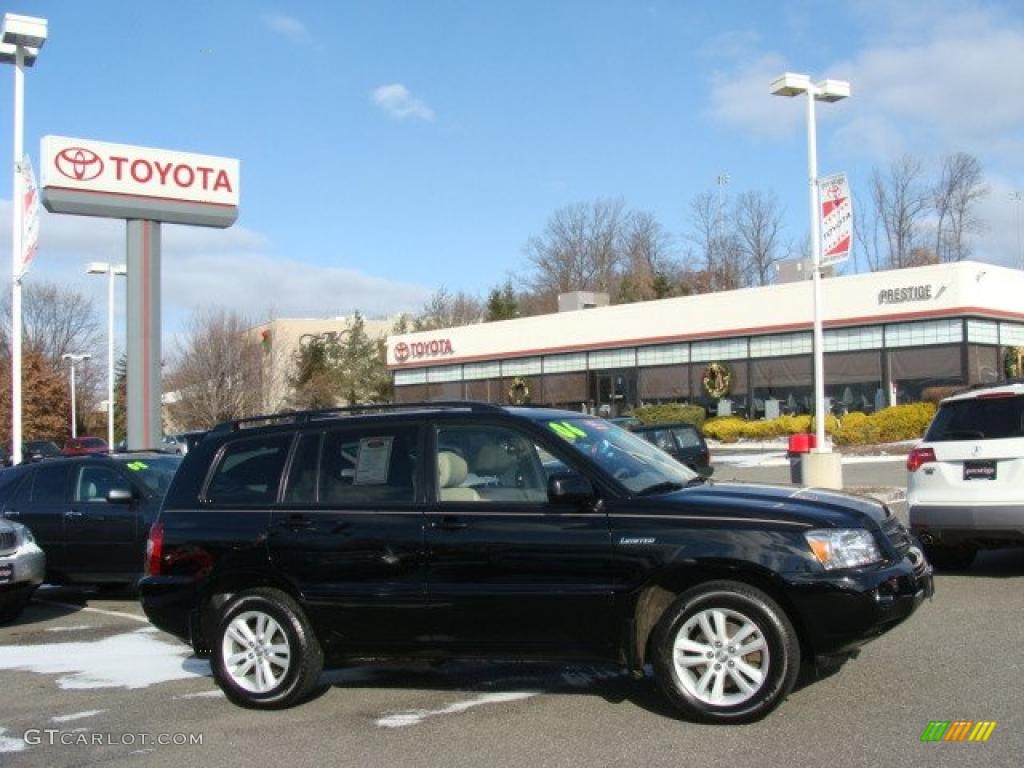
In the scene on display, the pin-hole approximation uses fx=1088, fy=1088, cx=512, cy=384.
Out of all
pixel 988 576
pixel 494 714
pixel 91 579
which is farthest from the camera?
pixel 91 579

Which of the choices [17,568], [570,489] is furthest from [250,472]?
[17,568]

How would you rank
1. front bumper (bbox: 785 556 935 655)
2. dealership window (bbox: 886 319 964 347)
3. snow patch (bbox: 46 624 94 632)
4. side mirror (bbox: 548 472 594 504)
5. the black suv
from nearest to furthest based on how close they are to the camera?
front bumper (bbox: 785 556 935 655) → the black suv → side mirror (bbox: 548 472 594 504) → snow patch (bbox: 46 624 94 632) → dealership window (bbox: 886 319 964 347)

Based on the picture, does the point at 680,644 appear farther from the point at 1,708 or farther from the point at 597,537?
the point at 1,708

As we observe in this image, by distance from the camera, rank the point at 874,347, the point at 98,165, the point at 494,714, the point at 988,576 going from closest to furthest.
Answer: the point at 494,714 → the point at 988,576 → the point at 98,165 → the point at 874,347

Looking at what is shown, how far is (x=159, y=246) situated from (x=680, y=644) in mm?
23742

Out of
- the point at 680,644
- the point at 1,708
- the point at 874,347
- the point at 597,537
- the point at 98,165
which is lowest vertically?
the point at 1,708

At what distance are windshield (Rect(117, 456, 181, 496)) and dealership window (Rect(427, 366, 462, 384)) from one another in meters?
44.2

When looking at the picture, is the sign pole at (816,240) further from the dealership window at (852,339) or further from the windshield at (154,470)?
the dealership window at (852,339)

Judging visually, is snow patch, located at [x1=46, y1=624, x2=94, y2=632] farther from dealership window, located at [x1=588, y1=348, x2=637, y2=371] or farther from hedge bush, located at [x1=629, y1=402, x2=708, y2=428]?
dealership window, located at [x1=588, y1=348, x2=637, y2=371]

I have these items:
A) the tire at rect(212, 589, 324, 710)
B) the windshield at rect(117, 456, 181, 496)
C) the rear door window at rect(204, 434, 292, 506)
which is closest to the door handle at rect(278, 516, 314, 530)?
the rear door window at rect(204, 434, 292, 506)

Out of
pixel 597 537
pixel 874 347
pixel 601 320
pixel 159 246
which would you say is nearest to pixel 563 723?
pixel 597 537

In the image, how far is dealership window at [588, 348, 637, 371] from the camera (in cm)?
4769

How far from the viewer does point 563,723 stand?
6168mm

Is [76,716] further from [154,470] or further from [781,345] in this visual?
[781,345]
